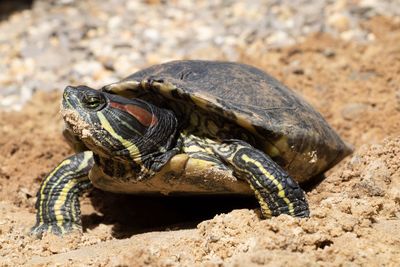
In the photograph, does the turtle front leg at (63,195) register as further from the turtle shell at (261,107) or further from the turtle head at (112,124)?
the turtle shell at (261,107)

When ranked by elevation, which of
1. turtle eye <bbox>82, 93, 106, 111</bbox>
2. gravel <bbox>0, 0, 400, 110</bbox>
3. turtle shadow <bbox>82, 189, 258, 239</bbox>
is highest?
turtle eye <bbox>82, 93, 106, 111</bbox>

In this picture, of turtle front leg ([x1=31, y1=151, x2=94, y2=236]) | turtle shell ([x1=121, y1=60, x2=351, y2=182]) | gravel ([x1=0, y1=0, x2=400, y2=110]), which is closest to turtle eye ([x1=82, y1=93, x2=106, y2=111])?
turtle shell ([x1=121, y1=60, x2=351, y2=182])

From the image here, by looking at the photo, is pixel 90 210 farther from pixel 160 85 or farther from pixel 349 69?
pixel 349 69

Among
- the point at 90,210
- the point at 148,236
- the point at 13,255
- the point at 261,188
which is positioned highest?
the point at 261,188

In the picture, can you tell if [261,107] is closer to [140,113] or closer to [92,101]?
[140,113]

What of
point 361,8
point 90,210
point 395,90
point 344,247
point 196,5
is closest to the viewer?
point 344,247

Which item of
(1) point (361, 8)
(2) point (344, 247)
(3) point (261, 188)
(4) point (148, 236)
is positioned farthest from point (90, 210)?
(1) point (361, 8)

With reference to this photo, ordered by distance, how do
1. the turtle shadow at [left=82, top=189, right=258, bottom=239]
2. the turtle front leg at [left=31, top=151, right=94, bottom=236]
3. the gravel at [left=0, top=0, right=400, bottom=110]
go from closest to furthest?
the turtle front leg at [left=31, top=151, right=94, bottom=236], the turtle shadow at [left=82, top=189, right=258, bottom=239], the gravel at [left=0, top=0, right=400, bottom=110]

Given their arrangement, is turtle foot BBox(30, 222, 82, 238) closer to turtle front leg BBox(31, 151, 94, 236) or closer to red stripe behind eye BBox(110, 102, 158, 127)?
turtle front leg BBox(31, 151, 94, 236)
